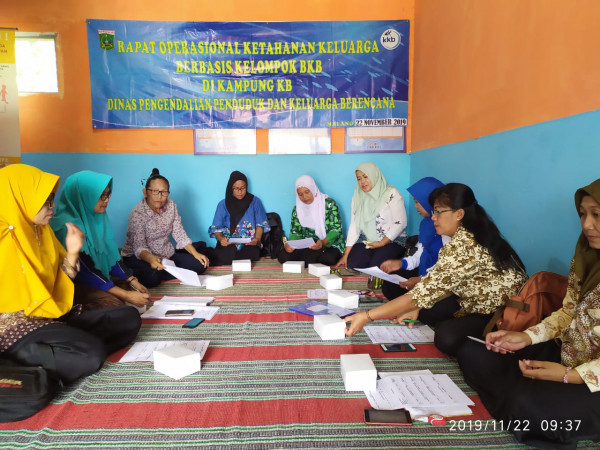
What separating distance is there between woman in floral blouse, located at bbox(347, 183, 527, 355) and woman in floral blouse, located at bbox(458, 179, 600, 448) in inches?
9.7

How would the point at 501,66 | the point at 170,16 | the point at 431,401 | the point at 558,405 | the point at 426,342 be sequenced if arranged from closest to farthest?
the point at 558,405, the point at 431,401, the point at 426,342, the point at 501,66, the point at 170,16

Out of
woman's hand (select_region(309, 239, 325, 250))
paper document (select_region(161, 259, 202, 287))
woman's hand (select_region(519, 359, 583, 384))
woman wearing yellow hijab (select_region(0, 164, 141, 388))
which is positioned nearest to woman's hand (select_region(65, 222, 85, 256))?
woman wearing yellow hijab (select_region(0, 164, 141, 388))

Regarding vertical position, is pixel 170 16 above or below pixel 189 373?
above

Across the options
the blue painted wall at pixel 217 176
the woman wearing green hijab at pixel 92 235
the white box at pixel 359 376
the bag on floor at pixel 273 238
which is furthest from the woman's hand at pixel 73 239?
the blue painted wall at pixel 217 176

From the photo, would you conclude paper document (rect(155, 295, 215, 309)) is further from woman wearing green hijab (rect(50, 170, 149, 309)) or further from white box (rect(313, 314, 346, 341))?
white box (rect(313, 314, 346, 341))

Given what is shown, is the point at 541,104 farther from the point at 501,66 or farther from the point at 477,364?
the point at 477,364

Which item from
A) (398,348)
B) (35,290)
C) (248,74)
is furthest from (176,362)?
(248,74)

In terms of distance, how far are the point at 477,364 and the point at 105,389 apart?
1372 mm

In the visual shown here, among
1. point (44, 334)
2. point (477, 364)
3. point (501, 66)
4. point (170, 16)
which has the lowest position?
point (477, 364)

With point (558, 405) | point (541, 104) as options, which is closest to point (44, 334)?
point (558, 405)

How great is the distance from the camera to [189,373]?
1.54m

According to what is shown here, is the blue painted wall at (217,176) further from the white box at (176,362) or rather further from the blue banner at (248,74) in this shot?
the white box at (176,362)

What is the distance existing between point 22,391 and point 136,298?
92cm

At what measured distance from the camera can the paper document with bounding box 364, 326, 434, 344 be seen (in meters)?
1.83
